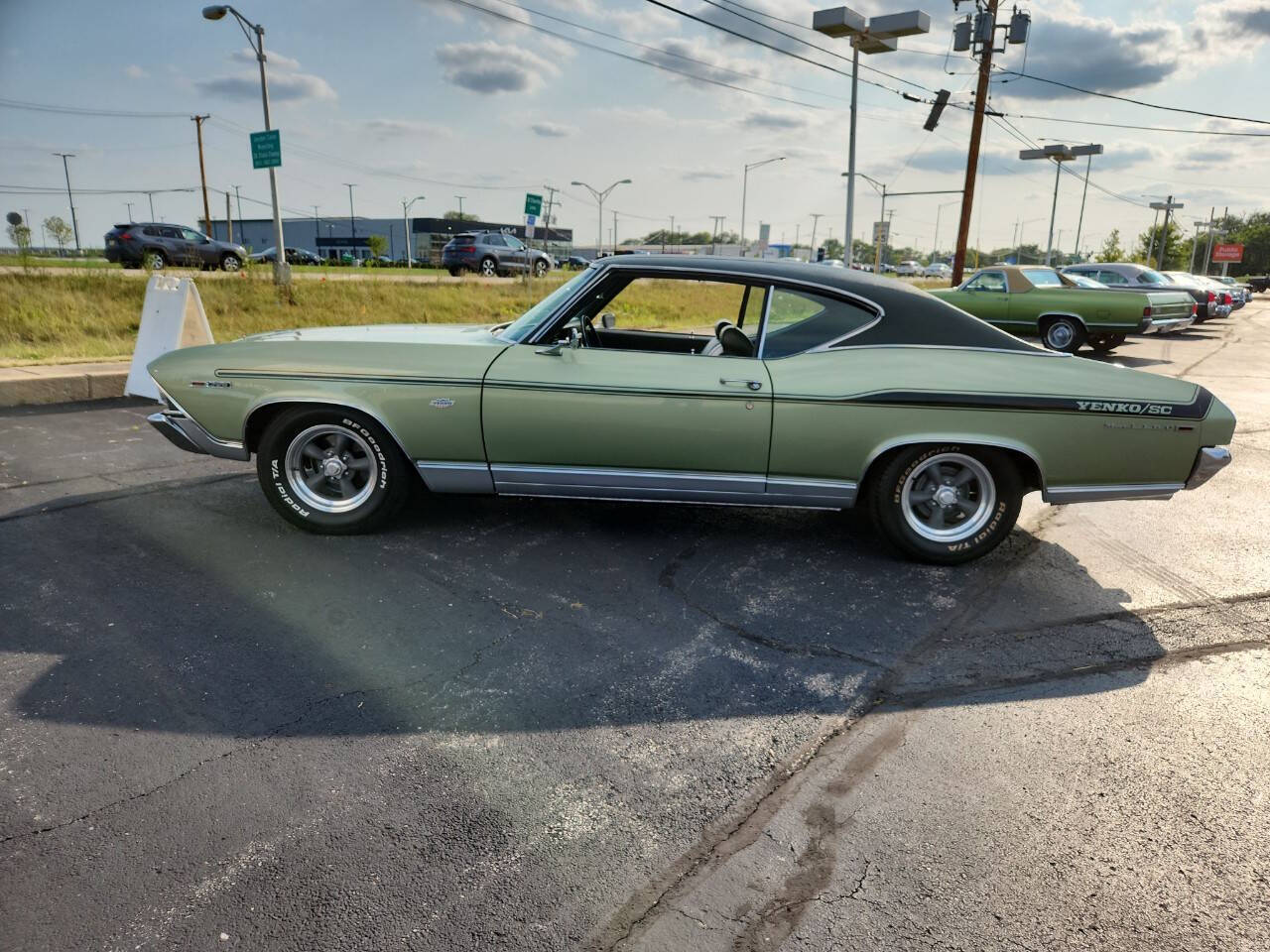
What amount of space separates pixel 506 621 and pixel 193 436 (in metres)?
2.15

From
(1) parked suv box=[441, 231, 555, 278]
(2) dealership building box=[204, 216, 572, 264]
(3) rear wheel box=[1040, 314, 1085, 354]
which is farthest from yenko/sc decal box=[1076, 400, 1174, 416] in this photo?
(2) dealership building box=[204, 216, 572, 264]

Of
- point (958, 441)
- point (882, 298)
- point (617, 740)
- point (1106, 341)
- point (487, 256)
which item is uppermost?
point (487, 256)

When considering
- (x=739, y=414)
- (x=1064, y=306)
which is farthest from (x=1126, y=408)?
(x=1064, y=306)

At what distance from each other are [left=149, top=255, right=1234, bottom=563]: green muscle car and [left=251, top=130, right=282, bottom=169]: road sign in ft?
42.4

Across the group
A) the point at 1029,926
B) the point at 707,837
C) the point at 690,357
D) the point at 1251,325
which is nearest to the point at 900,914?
the point at 1029,926

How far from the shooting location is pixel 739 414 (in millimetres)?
4020

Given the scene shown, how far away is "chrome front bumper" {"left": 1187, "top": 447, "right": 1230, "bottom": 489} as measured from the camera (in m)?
4.03

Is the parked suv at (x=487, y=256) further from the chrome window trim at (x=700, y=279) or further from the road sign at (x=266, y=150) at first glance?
the chrome window trim at (x=700, y=279)

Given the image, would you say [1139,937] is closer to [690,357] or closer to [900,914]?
[900,914]

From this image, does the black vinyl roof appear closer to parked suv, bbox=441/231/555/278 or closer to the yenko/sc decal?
the yenko/sc decal

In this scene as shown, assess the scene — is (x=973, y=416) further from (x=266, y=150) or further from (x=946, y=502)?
(x=266, y=150)

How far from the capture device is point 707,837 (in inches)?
89.3

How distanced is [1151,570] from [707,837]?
3.33 m

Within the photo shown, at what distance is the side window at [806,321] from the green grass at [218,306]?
8.81 meters
